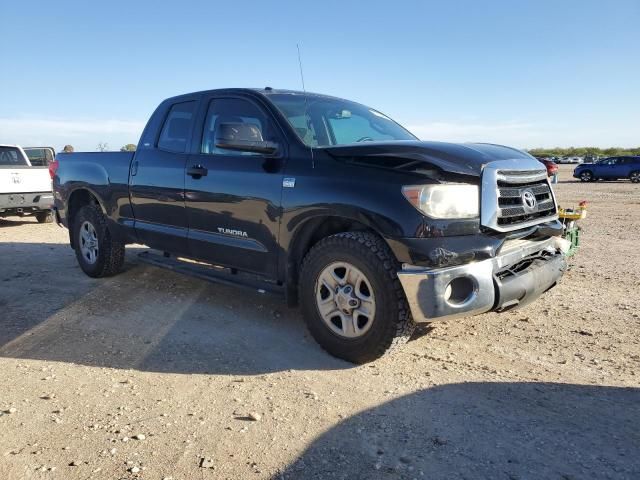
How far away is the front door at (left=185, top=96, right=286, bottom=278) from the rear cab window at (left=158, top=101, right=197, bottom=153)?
0.25 metres

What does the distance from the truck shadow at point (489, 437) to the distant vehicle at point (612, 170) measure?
1142 inches

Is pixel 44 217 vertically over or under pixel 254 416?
under

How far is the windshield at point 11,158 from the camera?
10.7m

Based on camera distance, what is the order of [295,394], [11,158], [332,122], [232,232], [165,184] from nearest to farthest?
[295,394]
[232,232]
[332,122]
[165,184]
[11,158]

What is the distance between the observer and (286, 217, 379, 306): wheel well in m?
3.81

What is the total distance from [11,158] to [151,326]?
8.56m

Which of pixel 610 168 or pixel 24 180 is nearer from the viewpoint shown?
pixel 24 180

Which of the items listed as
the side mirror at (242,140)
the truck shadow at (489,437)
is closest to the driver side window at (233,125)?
the side mirror at (242,140)

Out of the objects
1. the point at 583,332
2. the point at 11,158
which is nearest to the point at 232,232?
the point at 583,332

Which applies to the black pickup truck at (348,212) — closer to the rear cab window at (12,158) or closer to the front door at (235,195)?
the front door at (235,195)

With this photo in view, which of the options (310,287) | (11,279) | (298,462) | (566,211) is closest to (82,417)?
(298,462)

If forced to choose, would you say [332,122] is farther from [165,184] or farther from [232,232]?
[165,184]

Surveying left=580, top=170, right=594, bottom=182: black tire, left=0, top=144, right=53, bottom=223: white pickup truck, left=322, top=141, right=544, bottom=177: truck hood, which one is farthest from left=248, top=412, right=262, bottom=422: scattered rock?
left=580, top=170, right=594, bottom=182: black tire

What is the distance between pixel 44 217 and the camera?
38.0 ft
